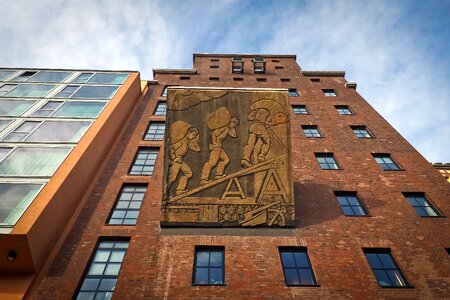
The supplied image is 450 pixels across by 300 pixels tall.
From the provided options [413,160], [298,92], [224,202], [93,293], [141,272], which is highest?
[298,92]

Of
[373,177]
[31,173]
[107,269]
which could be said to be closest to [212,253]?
[107,269]

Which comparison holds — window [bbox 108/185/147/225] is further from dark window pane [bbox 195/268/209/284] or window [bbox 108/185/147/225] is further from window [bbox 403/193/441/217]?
window [bbox 403/193/441/217]

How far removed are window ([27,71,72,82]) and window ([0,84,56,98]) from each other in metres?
0.95

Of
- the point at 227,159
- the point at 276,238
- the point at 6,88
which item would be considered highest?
the point at 6,88

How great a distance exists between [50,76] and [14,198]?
43.3ft

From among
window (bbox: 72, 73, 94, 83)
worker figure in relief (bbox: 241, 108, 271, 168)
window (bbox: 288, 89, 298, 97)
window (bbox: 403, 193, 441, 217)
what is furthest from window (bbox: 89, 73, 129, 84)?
window (bbox: 403, 193, 441, 217)

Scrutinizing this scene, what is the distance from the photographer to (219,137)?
12750 mm

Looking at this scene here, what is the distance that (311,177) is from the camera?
1418 cm

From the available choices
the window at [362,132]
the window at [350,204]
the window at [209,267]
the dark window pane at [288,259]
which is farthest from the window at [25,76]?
the window at [362,132]

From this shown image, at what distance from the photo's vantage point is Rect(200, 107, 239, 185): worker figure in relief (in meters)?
12.3

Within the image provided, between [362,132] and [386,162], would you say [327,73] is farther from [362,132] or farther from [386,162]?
[386,162]

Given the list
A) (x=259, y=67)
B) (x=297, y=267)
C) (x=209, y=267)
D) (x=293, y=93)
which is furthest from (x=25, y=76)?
(x=297, y=267)

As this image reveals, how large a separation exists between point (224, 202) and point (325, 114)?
38.1ft

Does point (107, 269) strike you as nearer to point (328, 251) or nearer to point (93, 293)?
point (93, 293)
